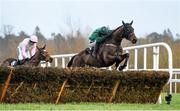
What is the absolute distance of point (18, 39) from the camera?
25297 millimetres

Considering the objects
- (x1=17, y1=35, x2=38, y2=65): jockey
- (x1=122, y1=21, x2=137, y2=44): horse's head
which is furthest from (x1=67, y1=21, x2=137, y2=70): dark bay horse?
(x1=17, y1=35, x2=38, y2=65): jockey

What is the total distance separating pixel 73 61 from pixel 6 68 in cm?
477

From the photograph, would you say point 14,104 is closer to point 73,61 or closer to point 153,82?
point 153,82

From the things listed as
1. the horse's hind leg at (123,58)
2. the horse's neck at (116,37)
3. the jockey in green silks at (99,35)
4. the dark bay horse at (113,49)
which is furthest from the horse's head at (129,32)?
the jockey in green silks at (99,35)

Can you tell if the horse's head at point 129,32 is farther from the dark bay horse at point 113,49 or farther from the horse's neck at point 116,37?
the horse's neck at point 116,37

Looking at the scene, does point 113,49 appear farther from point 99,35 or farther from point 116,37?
point 99,35

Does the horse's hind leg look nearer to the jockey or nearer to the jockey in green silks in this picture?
the jockey in green silks

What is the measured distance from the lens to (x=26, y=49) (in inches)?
557

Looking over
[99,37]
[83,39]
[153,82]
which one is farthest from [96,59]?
[83,39]

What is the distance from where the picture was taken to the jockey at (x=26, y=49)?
546 inches

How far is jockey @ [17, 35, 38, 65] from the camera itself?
13867 millimetres

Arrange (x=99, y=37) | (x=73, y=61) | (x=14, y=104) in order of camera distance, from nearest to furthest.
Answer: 1. (x=14, y=104)
2. (x=99, y=37)
3. (x=73, y=61)

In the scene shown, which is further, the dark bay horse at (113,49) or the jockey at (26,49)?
the jockey at (26,49)

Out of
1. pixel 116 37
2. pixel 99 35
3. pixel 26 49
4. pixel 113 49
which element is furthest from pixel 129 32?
pixel 26 49
